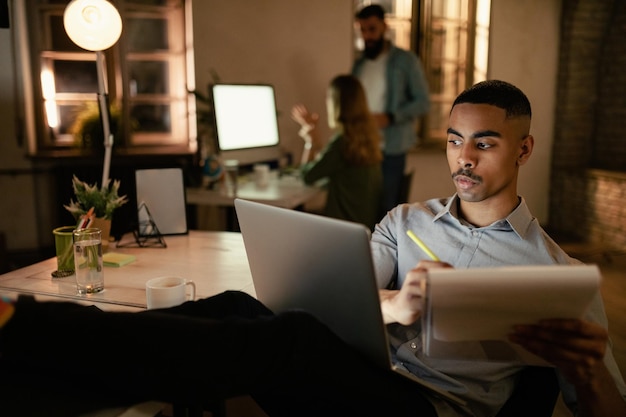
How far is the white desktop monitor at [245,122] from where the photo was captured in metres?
3.00

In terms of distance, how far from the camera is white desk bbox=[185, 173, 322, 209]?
274 cm

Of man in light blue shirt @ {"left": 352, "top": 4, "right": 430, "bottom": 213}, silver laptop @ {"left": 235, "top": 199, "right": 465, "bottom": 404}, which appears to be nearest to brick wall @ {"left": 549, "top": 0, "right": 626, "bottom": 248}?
man in light blue shirt @ {"left": 352, "top": 4, "right": 430, "bottom": 213}

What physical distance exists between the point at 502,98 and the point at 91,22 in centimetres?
139

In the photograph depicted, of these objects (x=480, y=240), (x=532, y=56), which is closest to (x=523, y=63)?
(x=532, y=56)

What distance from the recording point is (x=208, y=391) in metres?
0.88

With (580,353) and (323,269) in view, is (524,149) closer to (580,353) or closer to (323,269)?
(580,353)

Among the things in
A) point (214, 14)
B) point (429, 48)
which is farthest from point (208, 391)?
point (429, 48)

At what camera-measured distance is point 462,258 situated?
1353 millimetres

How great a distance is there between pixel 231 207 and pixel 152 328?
223 cm

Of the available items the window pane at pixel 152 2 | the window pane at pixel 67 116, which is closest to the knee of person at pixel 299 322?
the window pane at pixel 67 116

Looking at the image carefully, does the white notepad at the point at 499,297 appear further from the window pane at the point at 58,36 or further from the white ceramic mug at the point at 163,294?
the window pane at the point at 58,36

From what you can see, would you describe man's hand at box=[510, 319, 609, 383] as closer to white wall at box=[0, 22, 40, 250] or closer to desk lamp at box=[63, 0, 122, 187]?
desk lamp at box=[63, 0, 122, 187]

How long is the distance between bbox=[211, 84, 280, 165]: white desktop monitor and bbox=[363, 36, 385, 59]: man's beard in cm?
95

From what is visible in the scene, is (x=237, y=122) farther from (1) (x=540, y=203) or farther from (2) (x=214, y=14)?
(1) (x=540, y=203)
